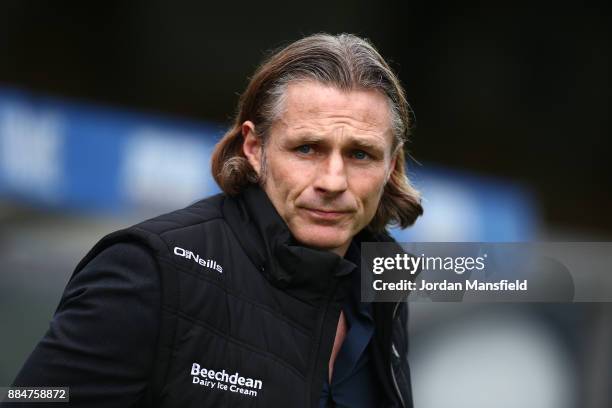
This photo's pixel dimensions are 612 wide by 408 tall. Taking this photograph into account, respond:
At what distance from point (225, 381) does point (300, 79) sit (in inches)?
31.6

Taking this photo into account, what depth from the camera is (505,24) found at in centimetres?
720

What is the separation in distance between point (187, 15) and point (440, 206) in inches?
91.2

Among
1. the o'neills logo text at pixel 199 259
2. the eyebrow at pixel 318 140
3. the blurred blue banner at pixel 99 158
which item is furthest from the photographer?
the blurred blue banner at pixel 99 158

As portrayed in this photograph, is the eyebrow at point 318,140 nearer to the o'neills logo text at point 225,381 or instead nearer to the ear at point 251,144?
the ear at point 251,144

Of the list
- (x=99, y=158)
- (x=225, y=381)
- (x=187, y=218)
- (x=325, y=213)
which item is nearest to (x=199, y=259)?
(x=187, y=218)

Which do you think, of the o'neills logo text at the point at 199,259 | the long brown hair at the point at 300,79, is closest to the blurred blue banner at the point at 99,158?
the long brown hair at the point at 300,79

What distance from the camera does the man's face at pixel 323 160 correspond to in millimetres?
2229

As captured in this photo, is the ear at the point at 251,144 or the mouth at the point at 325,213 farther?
the ear at the point at 251,144

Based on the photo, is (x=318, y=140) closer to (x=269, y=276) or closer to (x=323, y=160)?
(x=323, y=160)

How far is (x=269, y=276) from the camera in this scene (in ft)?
6.91

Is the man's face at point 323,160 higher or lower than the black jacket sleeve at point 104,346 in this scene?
higher

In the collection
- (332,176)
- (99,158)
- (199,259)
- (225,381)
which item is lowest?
(225,381)

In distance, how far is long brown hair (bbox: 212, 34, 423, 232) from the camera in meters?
2.29

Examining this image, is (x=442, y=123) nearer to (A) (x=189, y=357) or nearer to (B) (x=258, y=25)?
(B) (x=258, y=25)
